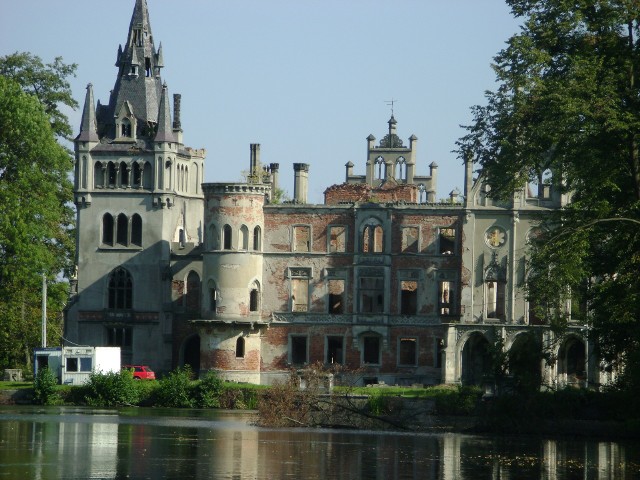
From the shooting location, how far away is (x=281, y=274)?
65.5 meters

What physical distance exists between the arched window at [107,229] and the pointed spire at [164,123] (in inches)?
163

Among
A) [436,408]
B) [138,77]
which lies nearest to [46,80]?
[138,77]

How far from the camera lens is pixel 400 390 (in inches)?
2130

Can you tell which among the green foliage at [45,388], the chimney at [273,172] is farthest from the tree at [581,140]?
the chimney at [273,172]

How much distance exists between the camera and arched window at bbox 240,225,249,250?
212ft

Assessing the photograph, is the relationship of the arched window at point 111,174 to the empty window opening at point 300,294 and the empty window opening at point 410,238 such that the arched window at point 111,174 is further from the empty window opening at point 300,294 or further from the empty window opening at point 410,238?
the empty window opening at point 410,238

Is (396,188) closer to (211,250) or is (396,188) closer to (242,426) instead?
(211,250)

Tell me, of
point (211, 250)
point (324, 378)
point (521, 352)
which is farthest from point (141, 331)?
point (521, 352)

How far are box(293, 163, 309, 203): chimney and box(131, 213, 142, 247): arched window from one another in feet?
25.4

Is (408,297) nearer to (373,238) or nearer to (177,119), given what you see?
(373,238)

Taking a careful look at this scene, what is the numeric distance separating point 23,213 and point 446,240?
1823 cm

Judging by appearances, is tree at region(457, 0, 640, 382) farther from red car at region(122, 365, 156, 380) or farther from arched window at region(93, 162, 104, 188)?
arched window at region(93, 162, 104, 188)

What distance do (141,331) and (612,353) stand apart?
30013mm

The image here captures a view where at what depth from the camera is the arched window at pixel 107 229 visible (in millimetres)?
66938
